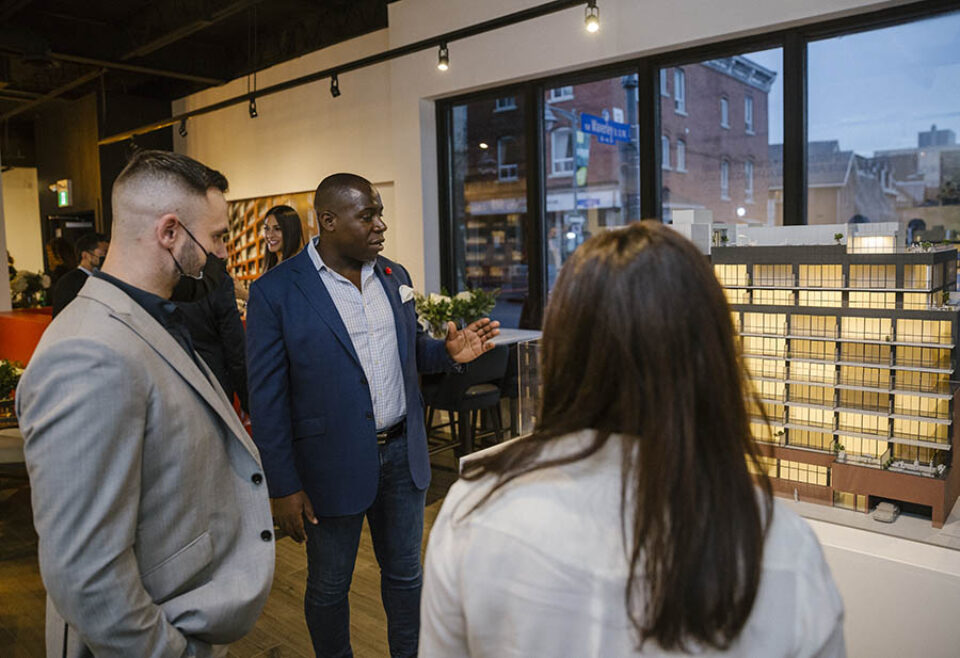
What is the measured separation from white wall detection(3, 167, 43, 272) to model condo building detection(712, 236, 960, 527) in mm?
13811

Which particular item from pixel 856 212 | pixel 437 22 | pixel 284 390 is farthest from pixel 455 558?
pixel 437 22

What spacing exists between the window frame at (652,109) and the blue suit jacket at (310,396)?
10.6 ft

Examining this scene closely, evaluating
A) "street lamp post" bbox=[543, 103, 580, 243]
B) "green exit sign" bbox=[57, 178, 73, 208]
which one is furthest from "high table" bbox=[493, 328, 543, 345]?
"green exit sign" bbox=[57, 178, 73, 208]

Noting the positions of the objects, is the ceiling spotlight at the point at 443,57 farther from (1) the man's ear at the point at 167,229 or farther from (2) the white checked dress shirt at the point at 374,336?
(1) the man's ear at the point at 167,229

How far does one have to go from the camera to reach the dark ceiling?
6301 millimetres

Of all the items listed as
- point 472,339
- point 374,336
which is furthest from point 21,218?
point 472,339

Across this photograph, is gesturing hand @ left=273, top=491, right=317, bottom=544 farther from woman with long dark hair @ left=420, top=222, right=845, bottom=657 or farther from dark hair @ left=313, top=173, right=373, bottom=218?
woman with long dark hair @ left=420, top=222, right=845, bottom=657

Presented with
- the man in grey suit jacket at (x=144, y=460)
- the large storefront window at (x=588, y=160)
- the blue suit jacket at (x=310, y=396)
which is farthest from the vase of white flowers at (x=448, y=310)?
the man in grey suit jacket at (x=144, y=460)

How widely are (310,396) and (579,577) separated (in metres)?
1.48

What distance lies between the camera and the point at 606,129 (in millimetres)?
5242

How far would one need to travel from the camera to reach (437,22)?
563cm

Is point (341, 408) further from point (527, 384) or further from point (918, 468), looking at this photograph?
point (918, 468)

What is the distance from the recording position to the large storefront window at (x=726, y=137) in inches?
175

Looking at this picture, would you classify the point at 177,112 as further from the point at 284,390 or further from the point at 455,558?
the point at 455,558
